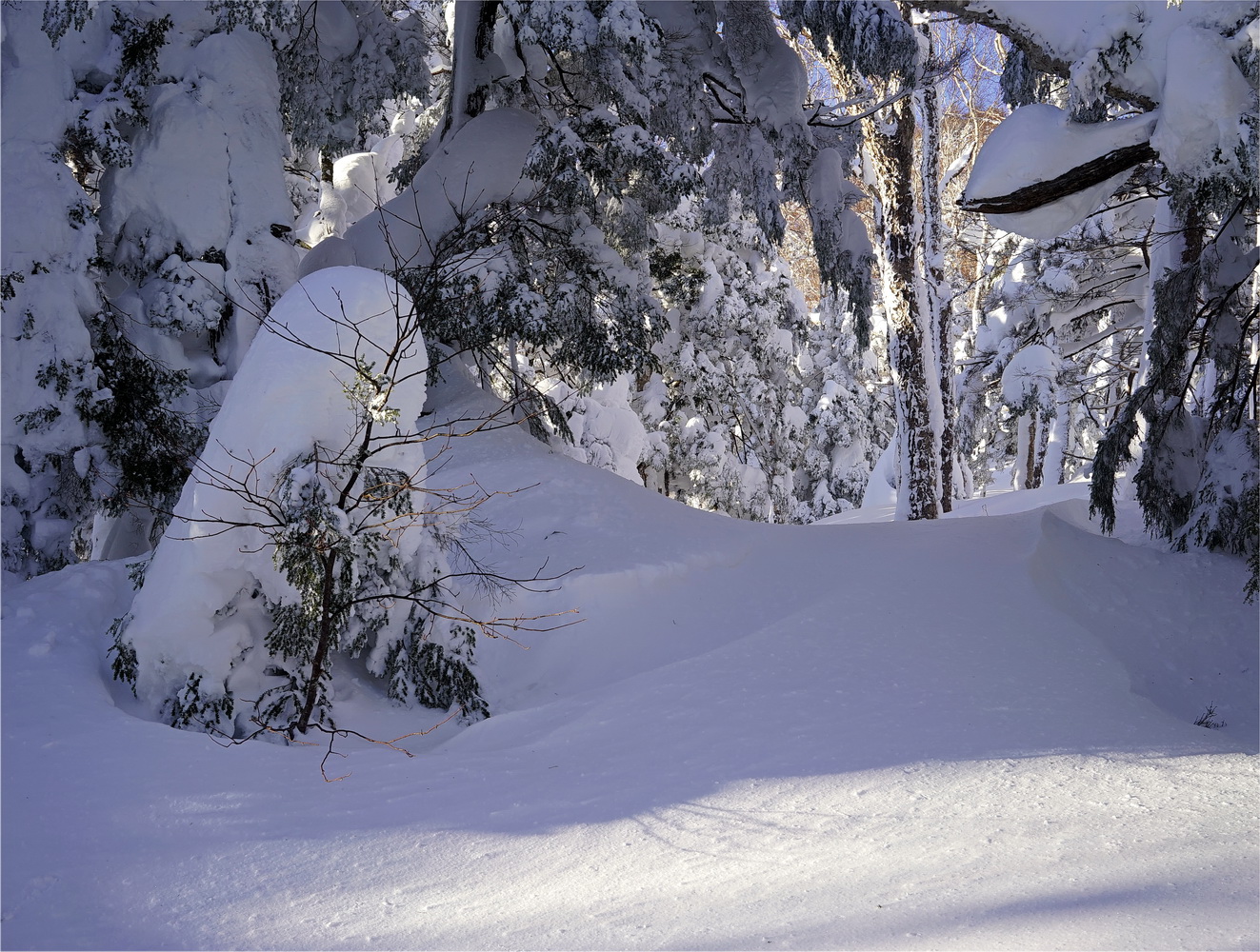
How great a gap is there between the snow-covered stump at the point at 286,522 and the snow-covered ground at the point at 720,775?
30 cm

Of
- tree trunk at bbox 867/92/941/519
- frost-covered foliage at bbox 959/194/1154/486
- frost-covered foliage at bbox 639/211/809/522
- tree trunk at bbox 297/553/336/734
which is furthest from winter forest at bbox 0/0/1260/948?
frost-covered foliage at bbox 639/211/809/522

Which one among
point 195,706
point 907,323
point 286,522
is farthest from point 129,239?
point 907,323

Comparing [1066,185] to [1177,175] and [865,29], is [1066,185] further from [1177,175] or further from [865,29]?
[865,29]

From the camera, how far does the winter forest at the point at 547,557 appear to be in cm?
285

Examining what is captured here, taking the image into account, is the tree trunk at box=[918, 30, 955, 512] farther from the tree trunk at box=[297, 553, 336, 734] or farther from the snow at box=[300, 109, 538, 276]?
the tree trunk at box=[297, 553, 336, 734]

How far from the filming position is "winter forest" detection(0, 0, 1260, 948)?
2850 mm

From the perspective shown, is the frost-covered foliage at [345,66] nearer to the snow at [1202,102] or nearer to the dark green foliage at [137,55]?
the dark green foliage at [137,55]

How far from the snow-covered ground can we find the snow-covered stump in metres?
0.30

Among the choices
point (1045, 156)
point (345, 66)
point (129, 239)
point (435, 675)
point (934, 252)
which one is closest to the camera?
point (435, 675)

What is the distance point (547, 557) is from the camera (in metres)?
5.85

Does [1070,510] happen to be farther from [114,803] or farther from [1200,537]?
[114,803]

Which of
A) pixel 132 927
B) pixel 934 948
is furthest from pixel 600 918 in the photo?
pixel 132 927

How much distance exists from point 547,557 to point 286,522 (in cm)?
211

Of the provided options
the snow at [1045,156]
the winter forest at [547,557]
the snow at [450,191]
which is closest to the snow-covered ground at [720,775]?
the winter forest at [547,557]
